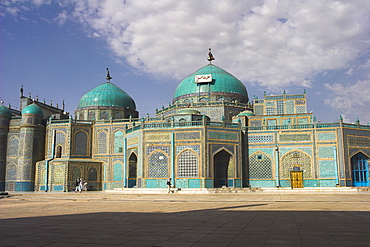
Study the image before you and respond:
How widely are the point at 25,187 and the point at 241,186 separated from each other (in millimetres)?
26090

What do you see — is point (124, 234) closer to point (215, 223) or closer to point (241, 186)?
point (215, 223)

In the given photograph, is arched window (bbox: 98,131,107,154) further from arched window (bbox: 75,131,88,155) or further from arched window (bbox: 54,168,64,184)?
arched window (bbox: 54,168,64,184)

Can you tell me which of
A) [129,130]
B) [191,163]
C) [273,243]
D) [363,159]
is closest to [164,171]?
[191,163]

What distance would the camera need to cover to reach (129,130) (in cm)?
4228

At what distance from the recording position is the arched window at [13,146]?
4694cm

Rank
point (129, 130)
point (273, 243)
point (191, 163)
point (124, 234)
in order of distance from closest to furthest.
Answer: point (273, 243) < point (124, 234) < point (191, 163) < point (129, 130)

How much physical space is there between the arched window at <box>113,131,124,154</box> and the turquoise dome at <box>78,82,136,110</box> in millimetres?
7112

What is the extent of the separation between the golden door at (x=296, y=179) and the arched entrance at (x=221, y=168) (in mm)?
6716

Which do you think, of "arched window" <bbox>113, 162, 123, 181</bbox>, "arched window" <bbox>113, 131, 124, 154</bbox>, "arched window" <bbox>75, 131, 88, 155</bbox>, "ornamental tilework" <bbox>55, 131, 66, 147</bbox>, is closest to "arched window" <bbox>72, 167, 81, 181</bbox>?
"arched window" <bbox>75, 131, 88, 155</bbox>

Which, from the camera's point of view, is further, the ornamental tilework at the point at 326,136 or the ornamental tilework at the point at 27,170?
the ornamental tilework at the point at 27,170

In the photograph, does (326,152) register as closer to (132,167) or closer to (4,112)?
(132,167)

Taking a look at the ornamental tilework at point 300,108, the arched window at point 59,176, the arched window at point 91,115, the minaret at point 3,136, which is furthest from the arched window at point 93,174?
the ornamental tilework at point 300,108

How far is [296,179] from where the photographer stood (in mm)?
38562

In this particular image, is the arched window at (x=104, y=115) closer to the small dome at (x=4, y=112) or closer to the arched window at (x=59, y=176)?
the arched window at (x=59, y=176)
